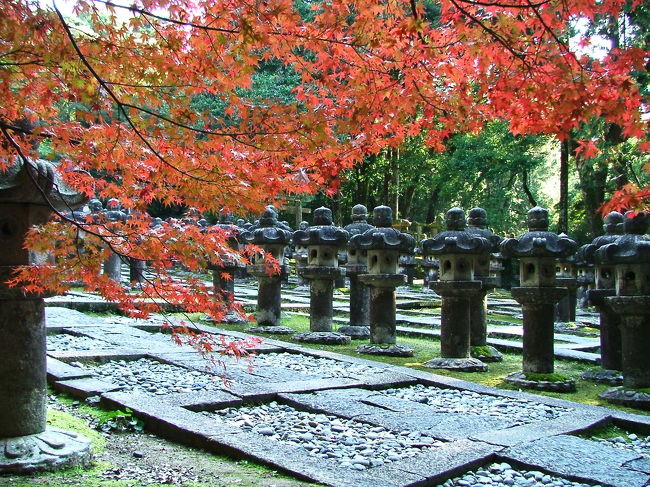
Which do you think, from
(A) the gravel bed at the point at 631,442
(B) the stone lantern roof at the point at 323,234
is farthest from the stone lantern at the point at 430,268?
(A) the gravel bed at the point at 631,442

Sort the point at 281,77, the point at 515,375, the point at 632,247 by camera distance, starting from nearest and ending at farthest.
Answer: the point at 632,247, the point at 515,375, the point at 281,77

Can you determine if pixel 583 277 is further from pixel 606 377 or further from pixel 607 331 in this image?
pixel 606 377

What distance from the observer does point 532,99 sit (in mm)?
4070

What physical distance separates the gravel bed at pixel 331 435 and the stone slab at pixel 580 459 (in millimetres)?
657

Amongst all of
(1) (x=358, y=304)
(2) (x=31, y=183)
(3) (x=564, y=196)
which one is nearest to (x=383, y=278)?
(1) (x=358, y=304)

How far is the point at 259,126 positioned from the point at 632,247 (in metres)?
4.36

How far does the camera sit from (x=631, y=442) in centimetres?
504

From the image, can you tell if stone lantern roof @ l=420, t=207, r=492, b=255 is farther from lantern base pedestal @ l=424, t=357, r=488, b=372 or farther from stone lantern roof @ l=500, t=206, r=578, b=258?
lantern base pedestal @ l=424, t=357, r=488, b=372

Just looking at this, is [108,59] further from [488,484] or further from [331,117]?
[488,484]

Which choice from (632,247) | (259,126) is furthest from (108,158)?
(632,247)

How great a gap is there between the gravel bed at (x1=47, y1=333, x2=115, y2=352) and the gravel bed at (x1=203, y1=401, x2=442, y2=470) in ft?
10.8

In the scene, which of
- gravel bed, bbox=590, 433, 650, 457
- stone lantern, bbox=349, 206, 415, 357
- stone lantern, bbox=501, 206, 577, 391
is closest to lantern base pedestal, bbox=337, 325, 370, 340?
Answer: stone lantern, bbox=349, 206, 415, 357

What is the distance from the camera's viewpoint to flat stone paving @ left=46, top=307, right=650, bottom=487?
4090 mm

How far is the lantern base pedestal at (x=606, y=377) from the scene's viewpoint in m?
7.45
